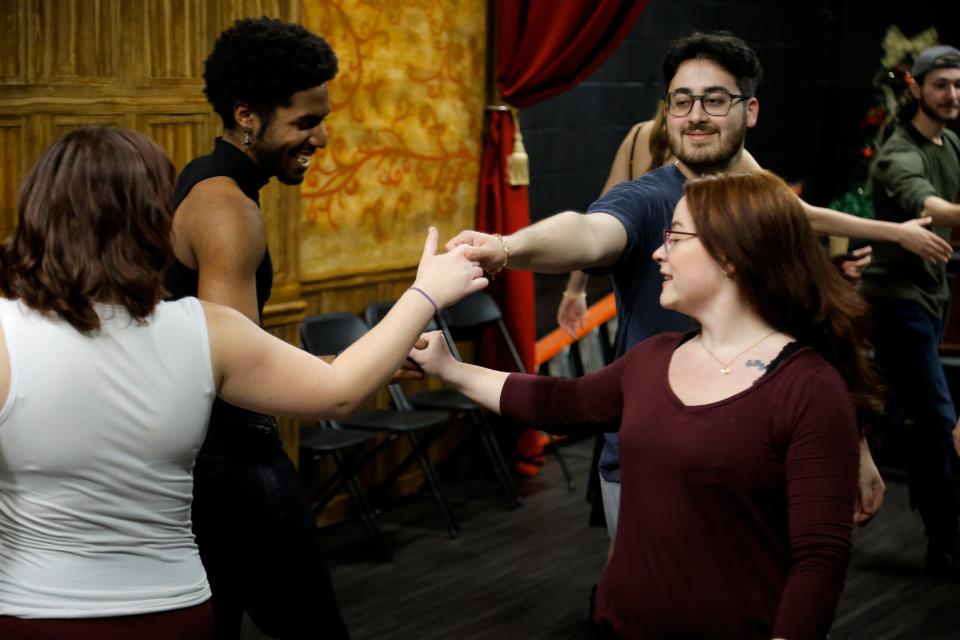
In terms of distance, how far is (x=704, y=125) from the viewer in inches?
113

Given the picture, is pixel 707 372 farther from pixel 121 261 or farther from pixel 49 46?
pixel 49 46

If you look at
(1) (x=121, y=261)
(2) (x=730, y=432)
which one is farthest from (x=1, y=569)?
(2) (x=730, y=432)

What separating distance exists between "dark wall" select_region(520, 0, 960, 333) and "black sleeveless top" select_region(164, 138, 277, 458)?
347 cm

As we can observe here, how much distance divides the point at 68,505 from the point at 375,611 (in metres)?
2.57

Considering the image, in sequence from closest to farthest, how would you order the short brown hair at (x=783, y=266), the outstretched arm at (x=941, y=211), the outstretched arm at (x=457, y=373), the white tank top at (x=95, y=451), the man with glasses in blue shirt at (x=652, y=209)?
1. the white tank top at (x=95, y=451)
2. the short brown hair at (x=783, y=266)
3. the outstretched arm at (x=457, y=373)
4. the man with glasses in blue shirt at (x=652, y=209)
5. the outstretched arm at (x=941, y=211)

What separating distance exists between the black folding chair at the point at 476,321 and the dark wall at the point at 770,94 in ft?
2.29

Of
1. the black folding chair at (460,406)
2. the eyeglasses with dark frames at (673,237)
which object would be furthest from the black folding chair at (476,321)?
the eyeglasses with dark frames at (673,237)

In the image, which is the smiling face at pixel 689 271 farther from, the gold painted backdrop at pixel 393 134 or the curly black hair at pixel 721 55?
the gold painted backdrop at pixel 393 134

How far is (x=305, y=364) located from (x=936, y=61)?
3.40m

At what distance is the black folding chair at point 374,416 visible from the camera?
192 inches

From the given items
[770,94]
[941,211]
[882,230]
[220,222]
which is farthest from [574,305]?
[770,94]

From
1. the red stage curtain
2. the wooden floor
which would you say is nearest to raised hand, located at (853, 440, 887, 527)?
the wooden floor

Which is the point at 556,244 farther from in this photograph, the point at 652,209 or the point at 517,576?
the point at 517,576

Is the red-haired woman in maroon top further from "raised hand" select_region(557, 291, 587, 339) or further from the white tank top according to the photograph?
"raised hand" select_region(557, 291, 587, 339)
